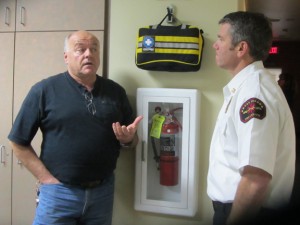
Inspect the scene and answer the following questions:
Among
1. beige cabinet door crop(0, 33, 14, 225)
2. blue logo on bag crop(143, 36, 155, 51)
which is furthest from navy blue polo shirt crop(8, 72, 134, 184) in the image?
beige cabinet door crop(0, 33, 14, 225)

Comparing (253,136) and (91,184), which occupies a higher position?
(253,136)

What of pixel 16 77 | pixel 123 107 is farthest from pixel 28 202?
pixel 123 107

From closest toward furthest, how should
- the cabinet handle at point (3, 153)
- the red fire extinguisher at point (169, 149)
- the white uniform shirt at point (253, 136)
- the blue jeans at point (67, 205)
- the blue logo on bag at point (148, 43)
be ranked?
the white uniform shirt at point (253, 136) < the blue jeans at point (67, 205) < the blue logo on bag at point (148, 43) < the red fire extinguisher at point (169, 149) < the cabinet handle at point (3, 153)

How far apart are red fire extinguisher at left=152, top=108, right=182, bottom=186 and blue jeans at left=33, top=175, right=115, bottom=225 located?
0.42 metres

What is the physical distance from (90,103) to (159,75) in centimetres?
48

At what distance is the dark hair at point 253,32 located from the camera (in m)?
1.21

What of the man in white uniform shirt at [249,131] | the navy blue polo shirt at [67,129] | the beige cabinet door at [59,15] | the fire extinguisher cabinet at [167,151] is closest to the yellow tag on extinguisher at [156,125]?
the fire extinguisher cabinet at [167,151]

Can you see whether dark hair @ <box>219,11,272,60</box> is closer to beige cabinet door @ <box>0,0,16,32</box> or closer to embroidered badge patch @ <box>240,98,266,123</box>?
embroidered badge patch @ <box>240,98,266,123</box>

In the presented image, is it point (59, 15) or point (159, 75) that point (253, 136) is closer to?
point (159, 75)

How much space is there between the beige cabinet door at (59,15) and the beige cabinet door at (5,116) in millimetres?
155

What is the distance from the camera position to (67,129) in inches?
60.7

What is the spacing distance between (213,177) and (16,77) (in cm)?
148

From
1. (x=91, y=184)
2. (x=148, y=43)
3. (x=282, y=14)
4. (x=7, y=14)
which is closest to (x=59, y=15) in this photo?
(x=7, y=14)

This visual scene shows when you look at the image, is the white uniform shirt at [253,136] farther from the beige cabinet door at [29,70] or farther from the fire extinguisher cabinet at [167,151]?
the beige cabinet door at [29,70]
